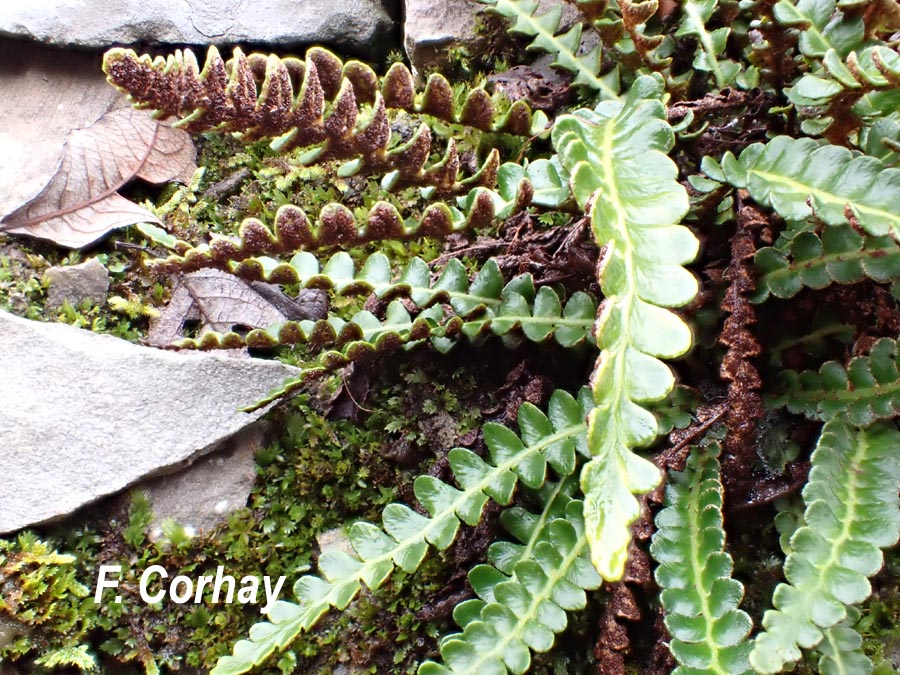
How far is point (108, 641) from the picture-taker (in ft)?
5.83

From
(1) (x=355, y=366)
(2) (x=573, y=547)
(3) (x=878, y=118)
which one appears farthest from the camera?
(1) (x=355, y=366)

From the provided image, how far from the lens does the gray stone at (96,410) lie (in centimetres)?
183

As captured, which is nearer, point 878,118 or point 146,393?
point 878,118

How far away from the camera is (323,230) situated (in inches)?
63.9

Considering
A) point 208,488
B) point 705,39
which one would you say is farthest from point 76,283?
point 705,39

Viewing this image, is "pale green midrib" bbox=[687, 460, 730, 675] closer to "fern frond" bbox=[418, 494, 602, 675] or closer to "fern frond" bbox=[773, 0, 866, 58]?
"fern frond" bbox=[418, 494, 602, 675]

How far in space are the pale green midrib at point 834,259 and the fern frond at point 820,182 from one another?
16 cm

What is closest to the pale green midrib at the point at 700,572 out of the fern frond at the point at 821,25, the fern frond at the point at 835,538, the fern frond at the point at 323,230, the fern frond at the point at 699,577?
the fern frond at the point at 699,577

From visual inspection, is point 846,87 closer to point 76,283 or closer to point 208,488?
point 208,488

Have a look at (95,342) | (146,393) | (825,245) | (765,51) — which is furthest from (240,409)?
(765,51)

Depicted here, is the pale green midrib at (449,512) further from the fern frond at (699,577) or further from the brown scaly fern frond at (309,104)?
the brown scaly fern frond at (309,104)

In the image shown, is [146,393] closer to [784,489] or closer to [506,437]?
[506,437]

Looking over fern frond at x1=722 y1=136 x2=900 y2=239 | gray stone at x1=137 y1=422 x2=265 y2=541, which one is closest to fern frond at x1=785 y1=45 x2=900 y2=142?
fern frond at x1=722 y1=136 x2=900 y2=239

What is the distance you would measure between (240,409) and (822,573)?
129 centimetres
